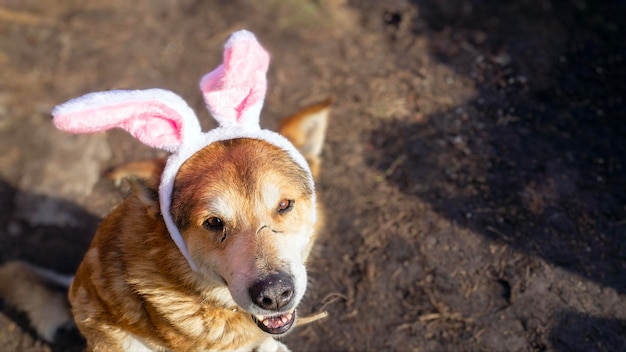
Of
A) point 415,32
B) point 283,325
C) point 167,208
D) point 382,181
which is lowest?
point 382,181

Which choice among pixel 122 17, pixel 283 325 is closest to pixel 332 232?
pixel 283 325

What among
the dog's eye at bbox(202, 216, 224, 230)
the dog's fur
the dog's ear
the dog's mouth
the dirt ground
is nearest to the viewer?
the dog's fur

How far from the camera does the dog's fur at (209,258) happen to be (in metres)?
2.54

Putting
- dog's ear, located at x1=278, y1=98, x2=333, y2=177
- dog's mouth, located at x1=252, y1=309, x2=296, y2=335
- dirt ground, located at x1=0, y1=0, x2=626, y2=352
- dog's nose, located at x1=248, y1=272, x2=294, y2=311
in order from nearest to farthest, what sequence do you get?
dog's nose, located at x1=248, y1=272, x2=294, y2=311, dog's mouth, located at x1=252, y1=309, x2=296, y2=335, dog's ear, located at x1=278, y1=98, x2=333, y2=177, dirt ground, located at x1=0, y1=0, x2=626, y2=352

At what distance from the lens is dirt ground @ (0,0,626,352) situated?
3.77m

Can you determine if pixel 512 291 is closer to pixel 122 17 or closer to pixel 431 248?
pixel 431 248

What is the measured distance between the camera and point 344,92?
5289 mm

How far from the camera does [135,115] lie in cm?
260

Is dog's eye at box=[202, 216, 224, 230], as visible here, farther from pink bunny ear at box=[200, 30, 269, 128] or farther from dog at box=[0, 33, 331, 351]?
pink bunny ear at box=[200, 30, 269, 128]

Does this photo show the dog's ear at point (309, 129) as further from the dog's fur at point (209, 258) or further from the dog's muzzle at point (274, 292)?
the dog's muzzle at point (274, 292)

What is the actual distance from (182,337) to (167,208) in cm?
70

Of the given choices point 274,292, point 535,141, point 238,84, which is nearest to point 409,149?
point 535,141

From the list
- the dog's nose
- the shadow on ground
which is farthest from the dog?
the shadow on ground

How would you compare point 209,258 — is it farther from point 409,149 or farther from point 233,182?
point 409,149
